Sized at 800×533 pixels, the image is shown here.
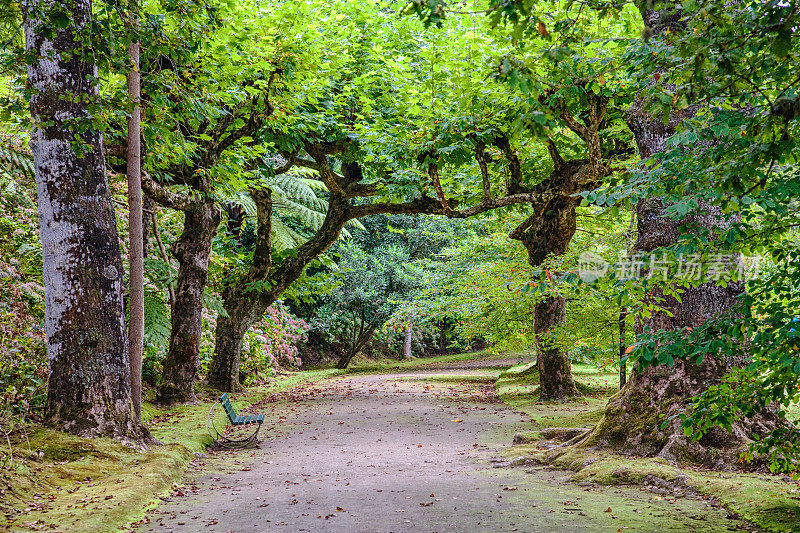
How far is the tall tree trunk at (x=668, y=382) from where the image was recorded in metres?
6.77

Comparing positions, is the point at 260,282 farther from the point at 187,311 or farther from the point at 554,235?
the point at 554,235

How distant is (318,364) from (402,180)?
19047mm

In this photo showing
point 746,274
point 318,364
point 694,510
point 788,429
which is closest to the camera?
point 788,429

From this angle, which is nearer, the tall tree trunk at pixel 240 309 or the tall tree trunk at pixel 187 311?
the tall tree trunk at pixel 187 311

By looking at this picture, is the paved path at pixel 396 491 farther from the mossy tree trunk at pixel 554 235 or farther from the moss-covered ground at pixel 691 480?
the mossy tree trunk at pixel 554 235

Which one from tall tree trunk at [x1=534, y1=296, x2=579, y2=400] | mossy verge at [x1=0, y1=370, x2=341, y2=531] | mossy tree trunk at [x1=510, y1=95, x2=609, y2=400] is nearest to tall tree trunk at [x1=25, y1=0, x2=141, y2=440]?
mossy verge at [x1=0, y1=370, x2=341, y2=531]

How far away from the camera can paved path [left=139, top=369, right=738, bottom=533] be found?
5207 mm

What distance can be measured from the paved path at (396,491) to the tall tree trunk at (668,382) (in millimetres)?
1006

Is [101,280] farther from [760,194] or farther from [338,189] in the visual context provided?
[338,189]

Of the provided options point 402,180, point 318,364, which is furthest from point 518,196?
point 318,364

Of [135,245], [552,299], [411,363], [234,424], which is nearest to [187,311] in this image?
[234,424]

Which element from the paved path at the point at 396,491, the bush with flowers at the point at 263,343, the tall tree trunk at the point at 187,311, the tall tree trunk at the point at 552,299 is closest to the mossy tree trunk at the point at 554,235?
the tall tree trunk at the point at 552,299

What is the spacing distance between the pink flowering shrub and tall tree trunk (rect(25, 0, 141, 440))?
37.3ft

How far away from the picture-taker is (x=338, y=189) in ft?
53.6
